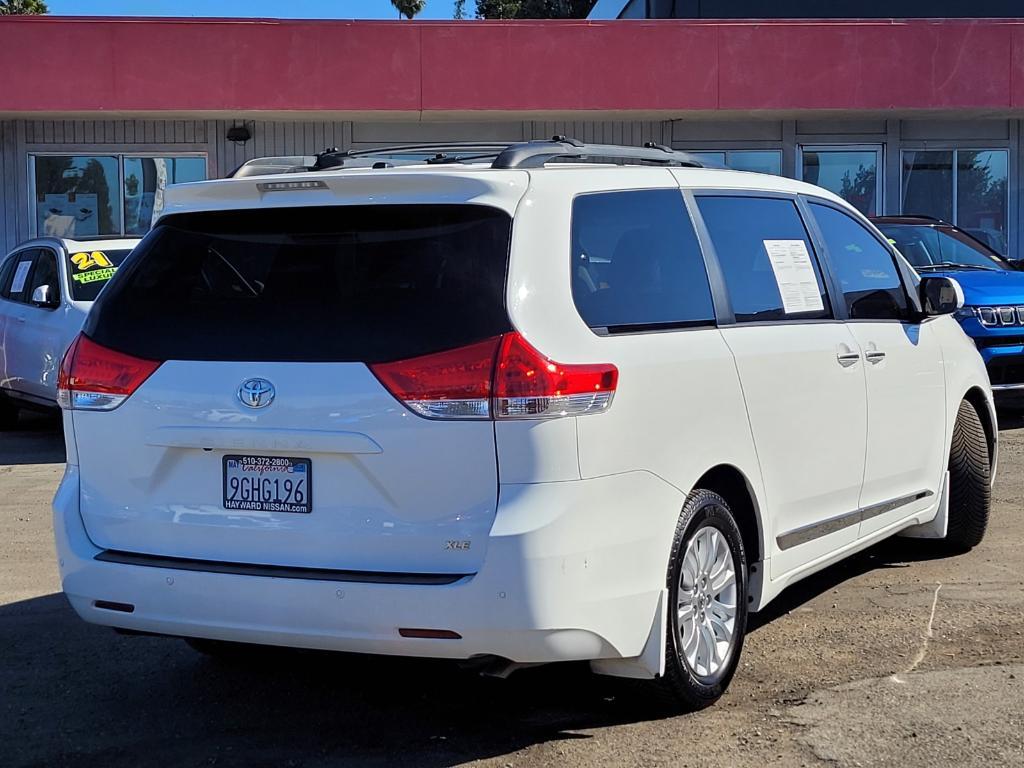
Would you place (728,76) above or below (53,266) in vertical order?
above

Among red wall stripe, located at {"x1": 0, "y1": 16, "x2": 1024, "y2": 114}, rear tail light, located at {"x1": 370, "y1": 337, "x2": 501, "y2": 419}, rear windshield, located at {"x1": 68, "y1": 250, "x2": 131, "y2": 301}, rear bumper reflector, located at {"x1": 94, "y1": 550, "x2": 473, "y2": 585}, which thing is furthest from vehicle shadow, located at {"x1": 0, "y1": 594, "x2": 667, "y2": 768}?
red wall stripe, located at {"x1": 0, "y1": 16, "x2": 1024, "y2": 114}

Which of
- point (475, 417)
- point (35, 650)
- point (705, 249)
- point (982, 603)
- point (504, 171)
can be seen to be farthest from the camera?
point (982, 603)

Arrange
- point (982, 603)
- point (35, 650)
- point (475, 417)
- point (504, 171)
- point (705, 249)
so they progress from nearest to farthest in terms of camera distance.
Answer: point (475, 417) < point (504, 171) < point (705, 249) < point (35, 650) < point (982, 603)

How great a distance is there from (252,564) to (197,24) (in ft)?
46.4

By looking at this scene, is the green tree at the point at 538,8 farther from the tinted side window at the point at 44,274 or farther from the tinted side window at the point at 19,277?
the tinted side window at the point at 44,274

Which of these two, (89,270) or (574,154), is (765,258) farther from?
(89,270)

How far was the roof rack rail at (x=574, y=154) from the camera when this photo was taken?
4.40 meters

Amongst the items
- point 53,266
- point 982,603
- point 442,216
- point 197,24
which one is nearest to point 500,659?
point 442,216

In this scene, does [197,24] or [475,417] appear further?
[197,24]

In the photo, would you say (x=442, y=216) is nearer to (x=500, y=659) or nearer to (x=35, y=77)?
(x=500, y=659)

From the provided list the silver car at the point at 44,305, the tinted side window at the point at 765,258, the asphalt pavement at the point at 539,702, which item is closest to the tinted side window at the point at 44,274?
the silver car at the point at 44,305

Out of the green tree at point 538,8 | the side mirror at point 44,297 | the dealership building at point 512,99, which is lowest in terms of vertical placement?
the side mirror at point 44,297

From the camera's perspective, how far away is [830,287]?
5.59 metres

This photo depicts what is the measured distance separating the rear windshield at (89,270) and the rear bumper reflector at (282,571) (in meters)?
7.29
